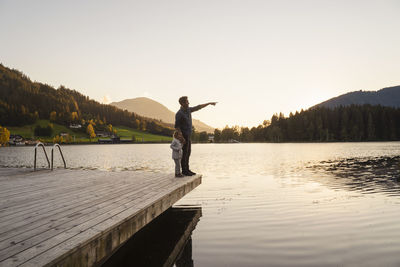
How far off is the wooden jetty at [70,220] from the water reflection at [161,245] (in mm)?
1098

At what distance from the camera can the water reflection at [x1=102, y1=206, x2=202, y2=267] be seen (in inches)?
274

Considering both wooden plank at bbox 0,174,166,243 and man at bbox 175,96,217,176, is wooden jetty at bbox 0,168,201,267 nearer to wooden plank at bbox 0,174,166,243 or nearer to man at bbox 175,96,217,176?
wooden plank at bbox 0,174,166,243

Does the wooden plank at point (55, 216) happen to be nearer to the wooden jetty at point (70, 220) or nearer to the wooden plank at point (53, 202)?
the wooden jetty at point (70, 220)

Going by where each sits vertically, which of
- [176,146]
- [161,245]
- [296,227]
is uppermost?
[176,146]

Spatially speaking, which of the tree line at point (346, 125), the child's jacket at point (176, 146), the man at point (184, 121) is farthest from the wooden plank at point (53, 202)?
the tree line at point (346, 125)

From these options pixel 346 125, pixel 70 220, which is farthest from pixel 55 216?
pixel 346 125

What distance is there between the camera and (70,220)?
531cm

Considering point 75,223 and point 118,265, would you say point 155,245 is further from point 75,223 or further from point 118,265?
point 75,223

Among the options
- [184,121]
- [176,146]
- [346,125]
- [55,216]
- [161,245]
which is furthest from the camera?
[346,125]

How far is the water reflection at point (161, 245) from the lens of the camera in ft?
22.8

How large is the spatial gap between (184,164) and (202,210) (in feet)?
6.86

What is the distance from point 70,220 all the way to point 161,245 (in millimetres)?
3535

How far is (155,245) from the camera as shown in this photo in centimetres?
825

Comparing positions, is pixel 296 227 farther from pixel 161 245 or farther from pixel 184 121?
pixel 184 121
